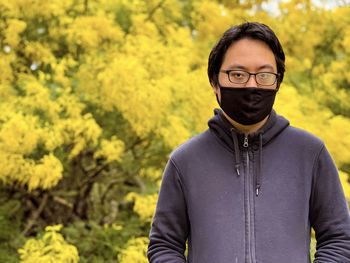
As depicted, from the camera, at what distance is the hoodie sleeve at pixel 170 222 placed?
2.22m

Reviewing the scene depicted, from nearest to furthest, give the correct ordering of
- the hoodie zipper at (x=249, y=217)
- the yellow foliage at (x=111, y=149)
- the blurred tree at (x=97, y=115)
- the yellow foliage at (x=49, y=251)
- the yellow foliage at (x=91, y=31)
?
the hoodie zipper at (x=249, y=217) < the yellow foliage at (x=49, y=251) < the blurred tree at (x=97, y=115) < the yellow foliage at (x=111, y=149) < the yellow foliage at (x=91, y=31)

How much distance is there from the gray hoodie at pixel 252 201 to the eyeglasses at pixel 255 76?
126mm

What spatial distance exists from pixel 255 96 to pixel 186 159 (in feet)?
0.97

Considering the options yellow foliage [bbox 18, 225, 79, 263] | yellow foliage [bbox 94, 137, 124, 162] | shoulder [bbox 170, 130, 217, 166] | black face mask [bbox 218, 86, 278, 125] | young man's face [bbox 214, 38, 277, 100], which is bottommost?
yellow foliage [bbox 18, 225, 79, 263]

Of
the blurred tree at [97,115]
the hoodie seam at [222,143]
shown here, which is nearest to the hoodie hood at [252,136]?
the hoodie seam at [222,143]

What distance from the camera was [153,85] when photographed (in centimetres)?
514

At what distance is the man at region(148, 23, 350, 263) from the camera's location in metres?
2.11

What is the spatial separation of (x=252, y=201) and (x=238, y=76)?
392mm

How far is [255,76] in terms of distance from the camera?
219 centimetres

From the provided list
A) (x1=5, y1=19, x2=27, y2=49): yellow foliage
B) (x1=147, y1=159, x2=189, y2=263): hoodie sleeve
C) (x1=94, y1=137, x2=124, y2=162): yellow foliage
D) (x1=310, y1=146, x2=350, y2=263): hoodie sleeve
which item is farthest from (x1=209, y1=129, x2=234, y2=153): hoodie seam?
(x1=5, y1=19, x2=27, y2=49): yellow foliage

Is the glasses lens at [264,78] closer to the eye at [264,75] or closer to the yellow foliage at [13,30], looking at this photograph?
the eye at [264,75]

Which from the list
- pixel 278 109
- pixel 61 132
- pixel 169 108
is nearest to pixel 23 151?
pixel 61 132

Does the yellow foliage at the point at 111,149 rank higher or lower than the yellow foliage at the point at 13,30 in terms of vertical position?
lower

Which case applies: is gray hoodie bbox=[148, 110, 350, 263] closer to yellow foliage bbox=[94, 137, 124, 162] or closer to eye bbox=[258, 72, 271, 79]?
eye bbox=[258, 72, 271, 79]
